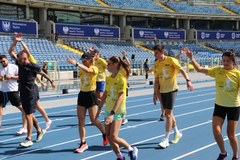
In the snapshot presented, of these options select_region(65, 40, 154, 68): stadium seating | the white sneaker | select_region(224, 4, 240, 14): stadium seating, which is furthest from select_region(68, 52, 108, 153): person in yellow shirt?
select_region(224, 4, 240, 14): stadium seating

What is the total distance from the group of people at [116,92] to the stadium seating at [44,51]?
18.4 m

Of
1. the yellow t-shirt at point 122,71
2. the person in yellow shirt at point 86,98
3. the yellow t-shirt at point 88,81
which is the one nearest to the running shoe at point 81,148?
the person in yellow shirt at point 86,98

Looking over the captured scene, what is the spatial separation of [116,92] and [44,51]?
973 inches

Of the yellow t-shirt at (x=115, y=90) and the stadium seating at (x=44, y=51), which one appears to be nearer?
the yellow t-shirt at (x=115, y=90)

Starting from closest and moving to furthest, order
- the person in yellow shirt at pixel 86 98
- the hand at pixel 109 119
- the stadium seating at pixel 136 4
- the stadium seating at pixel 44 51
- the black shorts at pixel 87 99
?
1. the hand at pixel 109 119
2. the person in yellow shirt at pixel 86 98
3. the black shorts at pixel 87 99
4. the stadium seating at pixel 44 51
5. the stadium seating at pixel 136 4

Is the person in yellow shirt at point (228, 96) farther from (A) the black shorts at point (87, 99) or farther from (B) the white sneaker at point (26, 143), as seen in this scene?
(B) the white sneaker at point (26, 143)

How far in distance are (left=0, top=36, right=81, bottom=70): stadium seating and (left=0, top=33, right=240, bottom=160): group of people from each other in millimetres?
18426

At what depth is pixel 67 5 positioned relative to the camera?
36500 millimetres

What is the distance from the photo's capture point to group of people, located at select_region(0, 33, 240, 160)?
5312mm

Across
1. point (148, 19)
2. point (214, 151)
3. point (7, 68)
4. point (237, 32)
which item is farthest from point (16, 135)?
point (237, 32)

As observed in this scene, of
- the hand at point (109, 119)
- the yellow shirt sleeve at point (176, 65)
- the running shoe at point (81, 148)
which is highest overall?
the yellow shirt sleeve at point (176, 65)

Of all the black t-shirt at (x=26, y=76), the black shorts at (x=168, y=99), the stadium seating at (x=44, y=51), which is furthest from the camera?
the stadium seating at (x=44, y=51)

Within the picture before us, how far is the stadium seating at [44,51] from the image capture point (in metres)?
26.6

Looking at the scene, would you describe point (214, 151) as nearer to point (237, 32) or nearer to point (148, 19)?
point (148, 19)
